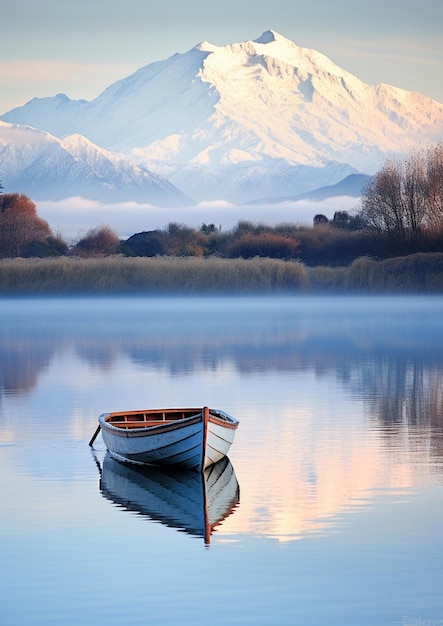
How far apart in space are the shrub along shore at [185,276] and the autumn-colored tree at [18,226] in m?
27.2

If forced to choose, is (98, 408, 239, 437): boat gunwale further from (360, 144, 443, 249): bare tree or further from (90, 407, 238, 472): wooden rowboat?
(360, 144, 443, 249): bare tree

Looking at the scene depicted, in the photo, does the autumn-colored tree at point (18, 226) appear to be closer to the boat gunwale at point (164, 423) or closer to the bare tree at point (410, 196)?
the bare tree at point (410, 196)

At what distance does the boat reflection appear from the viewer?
13.9 meters

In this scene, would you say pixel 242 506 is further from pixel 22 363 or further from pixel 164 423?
pixel 22 363

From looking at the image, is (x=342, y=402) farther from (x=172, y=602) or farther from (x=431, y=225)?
(x=431, y=225)

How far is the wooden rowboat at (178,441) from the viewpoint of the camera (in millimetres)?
16609

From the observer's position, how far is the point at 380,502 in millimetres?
14375

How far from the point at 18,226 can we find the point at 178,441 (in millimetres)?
96870

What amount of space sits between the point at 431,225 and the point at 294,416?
6173cm

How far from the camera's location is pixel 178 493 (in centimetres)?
1559

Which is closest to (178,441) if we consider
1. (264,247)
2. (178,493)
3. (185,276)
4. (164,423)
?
(164,423)

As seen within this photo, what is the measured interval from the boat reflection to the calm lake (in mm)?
44

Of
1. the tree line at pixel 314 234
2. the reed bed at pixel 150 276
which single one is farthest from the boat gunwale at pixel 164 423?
the tree line at pixel 314 234

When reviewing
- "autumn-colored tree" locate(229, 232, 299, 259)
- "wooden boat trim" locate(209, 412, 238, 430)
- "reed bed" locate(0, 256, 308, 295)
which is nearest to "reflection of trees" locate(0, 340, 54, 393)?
"wooden boat trim" locate(209, 412, 238, 430)
